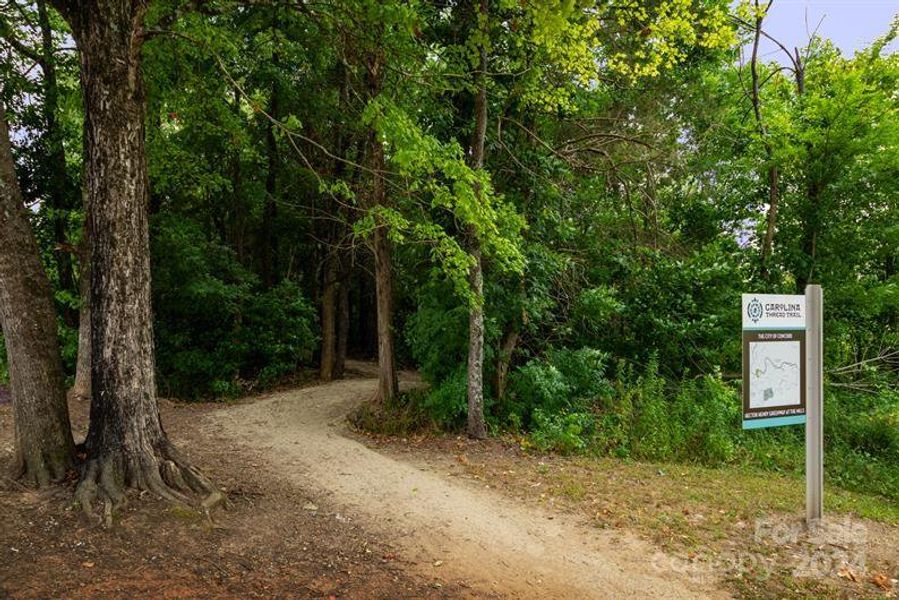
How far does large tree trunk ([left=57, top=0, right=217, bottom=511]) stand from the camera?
4.69 m

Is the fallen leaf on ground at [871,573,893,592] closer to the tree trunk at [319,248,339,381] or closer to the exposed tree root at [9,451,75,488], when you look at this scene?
the exposed tree root at [9,451,75,488]

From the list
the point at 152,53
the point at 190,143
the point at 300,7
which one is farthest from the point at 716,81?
the point at 190,143

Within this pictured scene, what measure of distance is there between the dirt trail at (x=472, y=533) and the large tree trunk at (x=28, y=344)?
2.37m

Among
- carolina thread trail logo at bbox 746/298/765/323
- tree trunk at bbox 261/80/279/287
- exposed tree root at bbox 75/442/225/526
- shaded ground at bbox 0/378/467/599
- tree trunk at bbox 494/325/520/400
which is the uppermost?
tree trunk at bbox 261/80/279/287

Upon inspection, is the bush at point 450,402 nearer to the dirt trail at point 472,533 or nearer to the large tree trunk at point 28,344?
the dirt trail at point 472,533

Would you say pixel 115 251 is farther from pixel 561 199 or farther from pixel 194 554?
pixel 561 199

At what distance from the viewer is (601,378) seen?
992 cm

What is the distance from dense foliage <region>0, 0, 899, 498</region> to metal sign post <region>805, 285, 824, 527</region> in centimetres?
297

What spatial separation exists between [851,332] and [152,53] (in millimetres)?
13647

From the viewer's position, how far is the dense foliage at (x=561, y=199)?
7.88m

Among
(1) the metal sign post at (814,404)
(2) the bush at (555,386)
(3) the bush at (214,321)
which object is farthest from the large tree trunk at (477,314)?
(3) the bush at (214,321)

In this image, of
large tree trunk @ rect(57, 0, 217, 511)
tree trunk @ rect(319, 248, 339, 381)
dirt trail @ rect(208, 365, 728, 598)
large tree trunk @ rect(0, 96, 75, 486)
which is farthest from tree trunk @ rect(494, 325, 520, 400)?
tree trunk @ rect(319, 248, 339, 381)

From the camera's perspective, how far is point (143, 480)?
15.6 ft

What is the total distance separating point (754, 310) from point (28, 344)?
21.7ft
